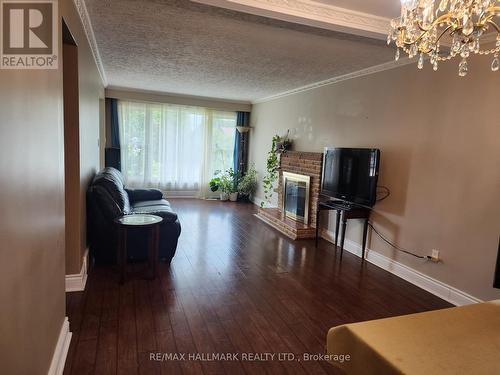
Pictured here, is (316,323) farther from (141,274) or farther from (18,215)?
(18,215)

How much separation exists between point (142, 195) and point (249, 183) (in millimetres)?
3108

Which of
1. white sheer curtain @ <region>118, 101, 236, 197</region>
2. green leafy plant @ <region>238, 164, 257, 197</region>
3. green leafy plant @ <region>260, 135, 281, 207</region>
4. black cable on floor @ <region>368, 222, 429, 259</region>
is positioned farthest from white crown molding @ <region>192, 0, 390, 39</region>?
white sheer curtain @ <region>118, 101, 236, 197</region>

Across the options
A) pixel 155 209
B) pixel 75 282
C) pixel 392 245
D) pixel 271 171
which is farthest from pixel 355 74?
pixel 75 282

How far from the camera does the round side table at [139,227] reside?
3150 mm

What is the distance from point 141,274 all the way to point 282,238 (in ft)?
7.62

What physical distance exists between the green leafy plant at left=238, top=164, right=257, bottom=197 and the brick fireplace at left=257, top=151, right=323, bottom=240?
5.47ft

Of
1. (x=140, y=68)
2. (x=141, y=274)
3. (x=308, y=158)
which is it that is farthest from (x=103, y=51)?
(x=308, y=158)

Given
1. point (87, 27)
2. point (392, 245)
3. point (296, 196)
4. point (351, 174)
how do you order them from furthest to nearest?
point (296, 196)
point (351, 174)
point (392, 245)
point (87, 27)

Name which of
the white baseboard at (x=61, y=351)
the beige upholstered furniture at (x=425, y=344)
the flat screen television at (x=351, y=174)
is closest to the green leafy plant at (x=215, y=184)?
the flat screen television at (x=351, y=174)

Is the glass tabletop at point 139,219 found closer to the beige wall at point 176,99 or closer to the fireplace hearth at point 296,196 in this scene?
the fireplace hearth at point 296,196

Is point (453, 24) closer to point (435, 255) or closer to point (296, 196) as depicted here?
point (435, 255)

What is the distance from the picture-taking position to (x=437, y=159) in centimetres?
334

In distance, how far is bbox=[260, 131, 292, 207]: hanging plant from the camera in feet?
20.6

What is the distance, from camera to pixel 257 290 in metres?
3.20
